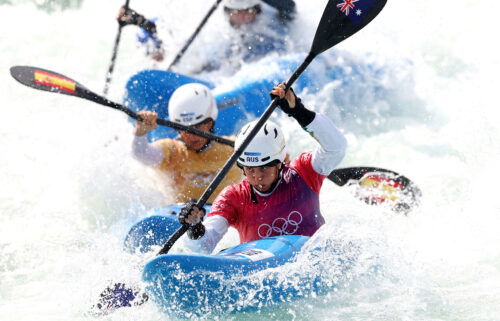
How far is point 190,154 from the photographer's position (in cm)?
510

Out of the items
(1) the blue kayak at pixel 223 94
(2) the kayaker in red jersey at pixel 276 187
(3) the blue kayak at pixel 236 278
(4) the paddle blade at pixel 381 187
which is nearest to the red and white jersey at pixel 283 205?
(2) the kayaker in red jersey at pixel 276 187

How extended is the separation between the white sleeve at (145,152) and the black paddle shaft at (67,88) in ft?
0.57

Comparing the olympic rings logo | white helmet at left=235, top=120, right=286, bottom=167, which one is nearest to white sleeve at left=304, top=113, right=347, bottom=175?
white helmet at left=235, top=120, right=286, bottom=167

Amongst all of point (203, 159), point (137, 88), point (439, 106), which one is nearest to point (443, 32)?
point (439, 106)

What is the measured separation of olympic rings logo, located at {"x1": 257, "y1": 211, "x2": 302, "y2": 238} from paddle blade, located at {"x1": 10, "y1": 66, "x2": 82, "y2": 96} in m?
1.74

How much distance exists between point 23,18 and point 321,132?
25.7ft

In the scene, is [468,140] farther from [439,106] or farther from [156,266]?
[156,266]

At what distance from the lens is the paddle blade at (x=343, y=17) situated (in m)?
4.30

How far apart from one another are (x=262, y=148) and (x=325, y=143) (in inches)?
13.3

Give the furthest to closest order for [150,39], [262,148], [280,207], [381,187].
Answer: [150,39] < [381,187] < [280,207] < [262,148]

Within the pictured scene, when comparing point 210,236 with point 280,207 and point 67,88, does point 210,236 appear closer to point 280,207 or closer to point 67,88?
point 280,207

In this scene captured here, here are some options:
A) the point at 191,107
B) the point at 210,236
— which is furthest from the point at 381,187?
the point at 210,236

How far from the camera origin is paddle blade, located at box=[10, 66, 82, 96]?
4.85m

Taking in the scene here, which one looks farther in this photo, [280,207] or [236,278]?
[280,207]
